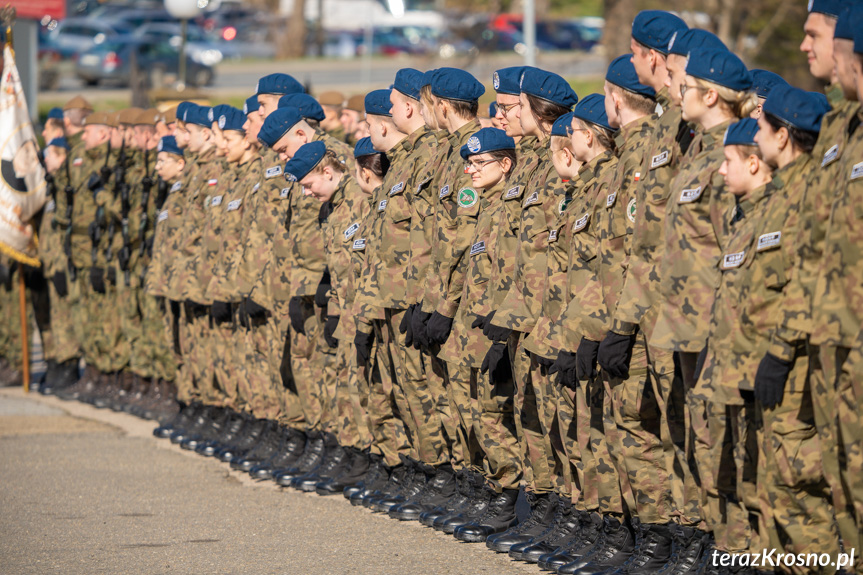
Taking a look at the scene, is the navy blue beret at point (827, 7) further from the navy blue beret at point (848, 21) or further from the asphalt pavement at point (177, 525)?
the asphalt pavement at point (177, 525)

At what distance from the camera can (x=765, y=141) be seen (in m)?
4.62

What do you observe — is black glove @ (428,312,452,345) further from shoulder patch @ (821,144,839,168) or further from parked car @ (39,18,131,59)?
parked car @ (39,18,131,59)

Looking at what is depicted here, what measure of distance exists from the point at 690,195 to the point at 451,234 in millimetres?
2033

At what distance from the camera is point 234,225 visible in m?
9.23

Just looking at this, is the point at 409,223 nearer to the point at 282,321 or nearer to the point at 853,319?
the point at 282,321

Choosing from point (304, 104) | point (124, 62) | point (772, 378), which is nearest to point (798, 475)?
point (772, 378)

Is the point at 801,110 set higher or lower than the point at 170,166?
higher

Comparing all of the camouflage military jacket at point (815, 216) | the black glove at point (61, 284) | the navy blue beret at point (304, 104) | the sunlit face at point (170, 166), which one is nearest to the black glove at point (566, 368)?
the camouflage military jacket at point (815, 216)

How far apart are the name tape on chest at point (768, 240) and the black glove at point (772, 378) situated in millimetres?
399

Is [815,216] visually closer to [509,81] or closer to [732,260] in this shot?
[732,260]

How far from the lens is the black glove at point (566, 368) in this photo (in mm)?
5773

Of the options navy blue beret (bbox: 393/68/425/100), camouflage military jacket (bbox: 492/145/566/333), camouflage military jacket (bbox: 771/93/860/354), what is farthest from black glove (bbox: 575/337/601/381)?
navy blue beret (bbox: 393/68/425/100)

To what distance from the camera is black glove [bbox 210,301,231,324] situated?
30.3 feet

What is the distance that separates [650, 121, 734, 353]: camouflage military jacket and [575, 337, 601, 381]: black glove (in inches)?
22.0
